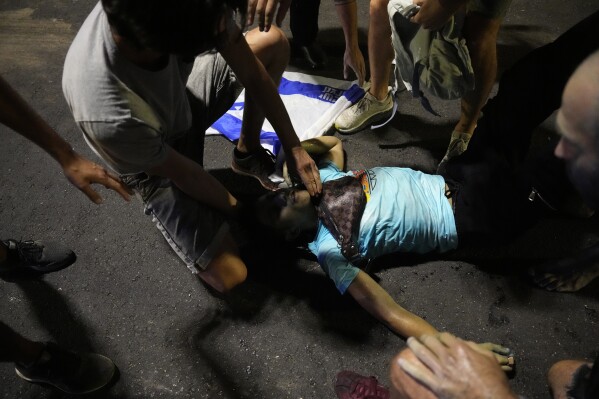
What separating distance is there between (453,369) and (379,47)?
1.47 metres

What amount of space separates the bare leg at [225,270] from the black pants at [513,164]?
2.82 feet

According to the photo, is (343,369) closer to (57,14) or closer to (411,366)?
(411,366)

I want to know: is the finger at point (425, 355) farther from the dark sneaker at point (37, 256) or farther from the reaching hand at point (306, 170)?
the dark sneaker at point (37, 256)

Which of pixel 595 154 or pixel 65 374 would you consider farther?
pixel 65 374

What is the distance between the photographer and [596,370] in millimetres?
1125

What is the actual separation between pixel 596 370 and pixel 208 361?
1.22m

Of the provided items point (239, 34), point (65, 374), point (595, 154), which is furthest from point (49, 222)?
point (595, 154)

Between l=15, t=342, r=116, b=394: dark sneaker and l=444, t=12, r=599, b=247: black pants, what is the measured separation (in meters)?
1.41

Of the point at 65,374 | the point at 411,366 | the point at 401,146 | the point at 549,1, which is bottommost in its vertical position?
the point at 65,374

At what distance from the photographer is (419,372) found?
1.06 metres

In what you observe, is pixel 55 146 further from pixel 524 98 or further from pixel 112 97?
pixel 524 98

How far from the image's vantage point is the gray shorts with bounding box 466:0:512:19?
5.31 ft

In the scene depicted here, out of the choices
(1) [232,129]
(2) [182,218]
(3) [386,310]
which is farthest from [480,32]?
(2) [182,218]

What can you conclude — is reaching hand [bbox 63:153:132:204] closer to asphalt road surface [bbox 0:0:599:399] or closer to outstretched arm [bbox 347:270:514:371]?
asphalt road surface [bbox 0:0:599:399]
